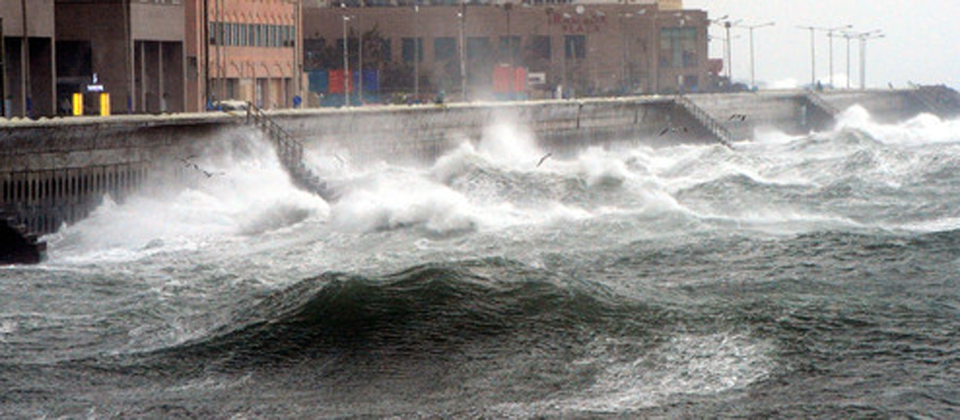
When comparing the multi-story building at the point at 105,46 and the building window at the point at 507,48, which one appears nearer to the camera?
the multi-story building at the point at 105,46

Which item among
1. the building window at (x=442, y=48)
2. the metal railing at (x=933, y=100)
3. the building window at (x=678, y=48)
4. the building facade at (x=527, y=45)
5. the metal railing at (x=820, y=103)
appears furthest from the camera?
the metal railing at (x=933, y=100)

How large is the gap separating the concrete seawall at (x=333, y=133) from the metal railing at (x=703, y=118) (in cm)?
10

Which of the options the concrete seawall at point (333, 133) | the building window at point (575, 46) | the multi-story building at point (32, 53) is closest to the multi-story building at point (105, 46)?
the multi-story building at point (32, 53)

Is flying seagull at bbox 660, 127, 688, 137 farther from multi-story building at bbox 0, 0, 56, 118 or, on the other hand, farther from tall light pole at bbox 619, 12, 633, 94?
multi-story building at bbox 0, 0, 56, 118

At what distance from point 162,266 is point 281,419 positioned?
53.8 ft

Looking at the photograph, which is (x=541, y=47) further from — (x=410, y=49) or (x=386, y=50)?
(x=386, y=50)

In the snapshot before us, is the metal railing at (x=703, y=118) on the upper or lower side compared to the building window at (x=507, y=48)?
lower

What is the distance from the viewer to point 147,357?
80.5 feet

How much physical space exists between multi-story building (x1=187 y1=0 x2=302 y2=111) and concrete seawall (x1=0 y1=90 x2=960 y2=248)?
1183 cm

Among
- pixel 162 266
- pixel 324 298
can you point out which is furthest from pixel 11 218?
pixel 324 298

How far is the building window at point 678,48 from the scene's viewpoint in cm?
14175

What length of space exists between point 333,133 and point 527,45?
249 feet

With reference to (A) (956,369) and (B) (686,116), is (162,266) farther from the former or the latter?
(B) (686,116)

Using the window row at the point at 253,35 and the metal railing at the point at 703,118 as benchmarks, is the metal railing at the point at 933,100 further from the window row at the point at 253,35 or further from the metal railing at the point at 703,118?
the window row at the point at 253,35
